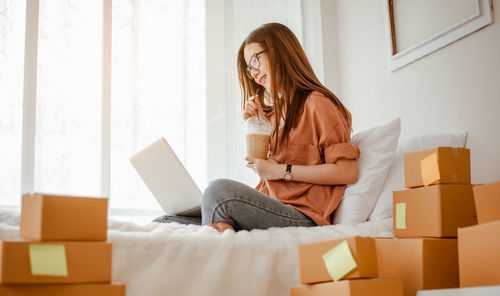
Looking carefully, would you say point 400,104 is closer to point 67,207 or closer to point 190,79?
point 190,79

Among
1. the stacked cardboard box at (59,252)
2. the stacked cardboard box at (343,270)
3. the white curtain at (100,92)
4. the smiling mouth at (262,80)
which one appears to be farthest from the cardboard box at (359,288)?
the white curtain at (100,92)

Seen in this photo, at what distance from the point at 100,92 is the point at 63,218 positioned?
174cm

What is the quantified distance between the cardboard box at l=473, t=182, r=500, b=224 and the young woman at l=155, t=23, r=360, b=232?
0.51m

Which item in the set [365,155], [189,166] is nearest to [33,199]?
[365,155]

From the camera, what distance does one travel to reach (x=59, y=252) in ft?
2.58

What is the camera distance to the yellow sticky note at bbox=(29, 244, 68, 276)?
0.77 m

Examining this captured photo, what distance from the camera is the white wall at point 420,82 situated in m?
1.68

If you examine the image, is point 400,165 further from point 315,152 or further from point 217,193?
point 217,193

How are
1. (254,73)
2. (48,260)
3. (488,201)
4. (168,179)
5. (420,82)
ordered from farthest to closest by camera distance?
1. (420,82)
2. (254,73)
3. (168,179)
4. (488,201)
5. (48,260)

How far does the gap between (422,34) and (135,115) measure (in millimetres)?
1446

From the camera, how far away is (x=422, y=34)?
1.97 metres

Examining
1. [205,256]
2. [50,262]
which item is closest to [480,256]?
[205,256]

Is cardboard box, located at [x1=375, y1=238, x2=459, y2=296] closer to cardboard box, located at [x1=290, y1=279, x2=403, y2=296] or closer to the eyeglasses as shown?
cardboard box, located at [x1=290, y1=279, x2=403, y2=296]

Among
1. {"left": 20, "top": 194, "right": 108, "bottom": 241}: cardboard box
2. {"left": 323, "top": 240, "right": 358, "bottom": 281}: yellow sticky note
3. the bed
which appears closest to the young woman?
the bed
